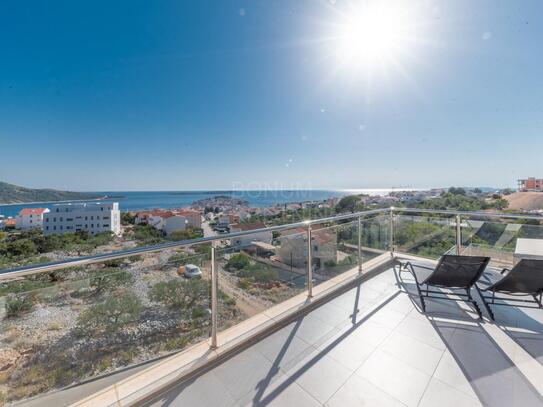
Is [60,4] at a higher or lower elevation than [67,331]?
higher

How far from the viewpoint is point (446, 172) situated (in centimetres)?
1411

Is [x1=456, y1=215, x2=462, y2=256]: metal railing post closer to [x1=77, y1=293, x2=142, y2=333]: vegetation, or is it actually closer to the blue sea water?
[x1=77, y1=293, x2=142, y2=333]: vegetation

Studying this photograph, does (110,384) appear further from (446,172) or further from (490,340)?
(446,172)

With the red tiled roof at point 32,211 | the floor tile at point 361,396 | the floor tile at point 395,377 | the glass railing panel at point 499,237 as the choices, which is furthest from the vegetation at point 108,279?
the red tiled roof at point 32,211

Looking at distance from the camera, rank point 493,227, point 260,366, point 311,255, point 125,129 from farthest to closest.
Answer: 1. point 125,129
2. point 493,227
3. point 311,255
4. point 260,366

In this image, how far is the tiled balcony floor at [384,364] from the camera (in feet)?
4.54

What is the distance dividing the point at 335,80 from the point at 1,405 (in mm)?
7651

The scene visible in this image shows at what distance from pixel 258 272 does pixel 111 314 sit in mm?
1303

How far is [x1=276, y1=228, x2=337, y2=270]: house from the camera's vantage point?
2.64 metres

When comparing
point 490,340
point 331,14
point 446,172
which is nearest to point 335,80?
point 331,14

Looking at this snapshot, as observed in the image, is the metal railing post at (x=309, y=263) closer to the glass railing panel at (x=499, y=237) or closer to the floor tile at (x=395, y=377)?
the floor tile at (x=395, y=377)

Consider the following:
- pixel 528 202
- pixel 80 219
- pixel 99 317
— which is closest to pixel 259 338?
pixel 99 317

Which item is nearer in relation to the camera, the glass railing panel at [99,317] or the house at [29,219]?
the glass railing panel at [99,317]

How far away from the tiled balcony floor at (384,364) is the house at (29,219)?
3376 cm
